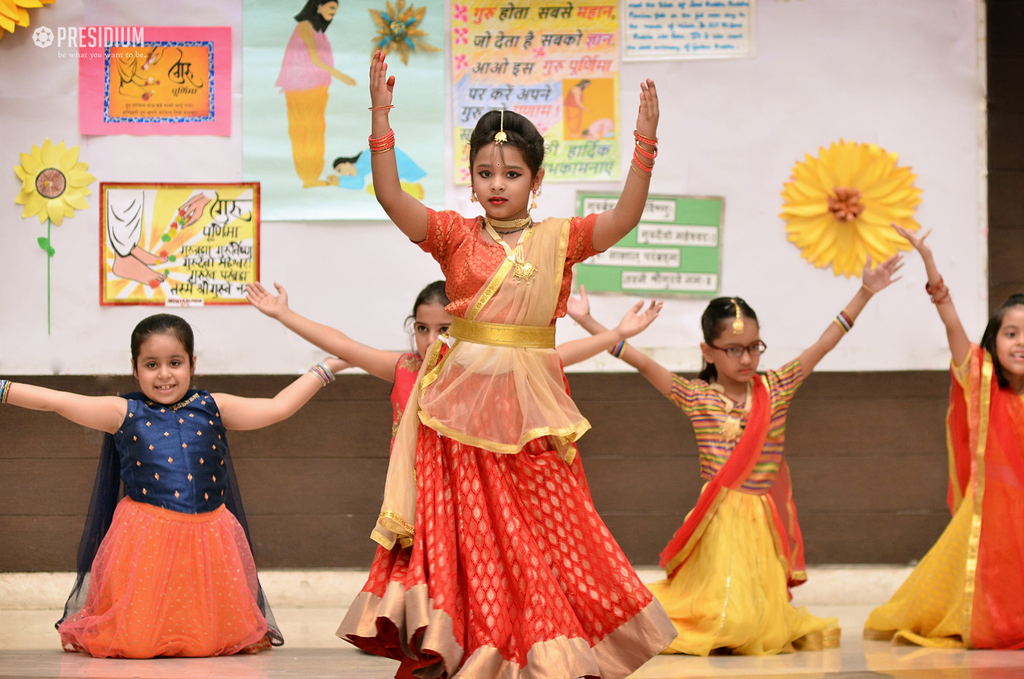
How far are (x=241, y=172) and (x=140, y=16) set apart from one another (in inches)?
29.7

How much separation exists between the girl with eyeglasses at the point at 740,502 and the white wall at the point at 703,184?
659 mm

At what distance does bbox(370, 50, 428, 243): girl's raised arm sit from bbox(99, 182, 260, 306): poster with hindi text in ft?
6.00

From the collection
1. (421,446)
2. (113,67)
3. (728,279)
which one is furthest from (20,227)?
(728,279)

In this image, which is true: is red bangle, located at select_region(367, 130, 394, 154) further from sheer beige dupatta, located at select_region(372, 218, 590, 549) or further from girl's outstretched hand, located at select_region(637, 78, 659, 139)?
girl's outstretched hand, located at select_region(637, 78, 659, 139)

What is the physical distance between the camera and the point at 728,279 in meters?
4.05

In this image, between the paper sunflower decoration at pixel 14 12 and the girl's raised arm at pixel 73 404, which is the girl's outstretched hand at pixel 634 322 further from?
the paper sunflower decoration at pixel 14 12

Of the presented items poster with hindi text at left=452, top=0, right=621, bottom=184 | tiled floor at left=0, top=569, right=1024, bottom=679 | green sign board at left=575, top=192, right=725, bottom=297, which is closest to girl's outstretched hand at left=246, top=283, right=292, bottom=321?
tiled floor at left=0, top=569, right=1024, bottom=679

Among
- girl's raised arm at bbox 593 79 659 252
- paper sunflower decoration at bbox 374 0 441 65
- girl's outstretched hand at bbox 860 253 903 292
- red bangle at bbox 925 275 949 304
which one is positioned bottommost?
red bangle at bbox 925 275 949 304

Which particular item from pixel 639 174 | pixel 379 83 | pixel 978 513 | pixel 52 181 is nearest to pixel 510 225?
pixel 639 174

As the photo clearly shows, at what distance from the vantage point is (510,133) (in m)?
2.31

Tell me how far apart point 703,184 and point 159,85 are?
2.25m

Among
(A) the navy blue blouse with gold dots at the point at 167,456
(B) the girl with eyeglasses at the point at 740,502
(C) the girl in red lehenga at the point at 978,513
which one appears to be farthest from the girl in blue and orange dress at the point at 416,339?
(C) the girl in red lehenga at the point at 978,513

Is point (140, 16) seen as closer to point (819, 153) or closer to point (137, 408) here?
point (137, 408)

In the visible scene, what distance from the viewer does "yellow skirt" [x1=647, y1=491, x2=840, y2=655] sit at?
122 inches
